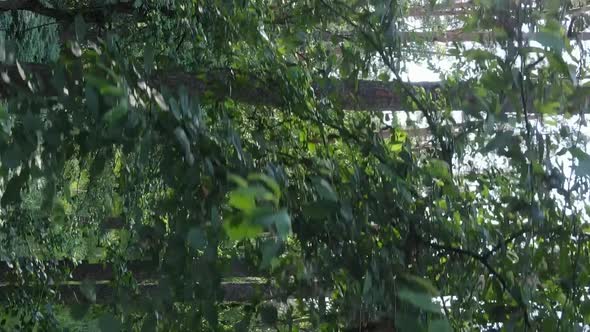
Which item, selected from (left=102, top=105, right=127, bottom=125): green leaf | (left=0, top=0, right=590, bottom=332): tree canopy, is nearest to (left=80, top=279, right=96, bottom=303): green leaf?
(left=0, top=0, right=590, bottom=332): tree canopy

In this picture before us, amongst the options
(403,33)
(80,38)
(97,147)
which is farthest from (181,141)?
(403,33)

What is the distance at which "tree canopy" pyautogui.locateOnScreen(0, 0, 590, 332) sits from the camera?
1344 millimetres

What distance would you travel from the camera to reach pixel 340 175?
5.58 ft

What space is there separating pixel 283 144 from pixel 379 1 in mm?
491

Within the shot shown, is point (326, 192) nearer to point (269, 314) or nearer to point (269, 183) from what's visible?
point (269, 183)

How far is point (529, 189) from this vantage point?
1.55 metres

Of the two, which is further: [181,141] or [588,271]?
[588,271]

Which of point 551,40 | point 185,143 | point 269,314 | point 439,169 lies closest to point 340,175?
point 439,169

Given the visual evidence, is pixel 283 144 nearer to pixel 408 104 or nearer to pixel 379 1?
pixel 408 104

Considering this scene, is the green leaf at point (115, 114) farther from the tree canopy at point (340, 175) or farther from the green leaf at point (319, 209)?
the green leaf at point (319, 209)

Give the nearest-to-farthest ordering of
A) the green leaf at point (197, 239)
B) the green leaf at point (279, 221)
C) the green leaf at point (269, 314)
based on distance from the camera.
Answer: the green leaf at point (279, 221) < the green leaf at point (197, 239) < the green leaf at point (269, 314)

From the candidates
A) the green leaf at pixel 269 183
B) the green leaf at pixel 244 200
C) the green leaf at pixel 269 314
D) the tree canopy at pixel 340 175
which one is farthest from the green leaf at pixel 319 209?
the green leaf at pixel 269 314

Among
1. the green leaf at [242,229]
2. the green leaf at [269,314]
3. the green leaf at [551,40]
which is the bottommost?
the green leaf at [269,314]

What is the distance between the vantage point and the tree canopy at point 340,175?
4.41 ft
